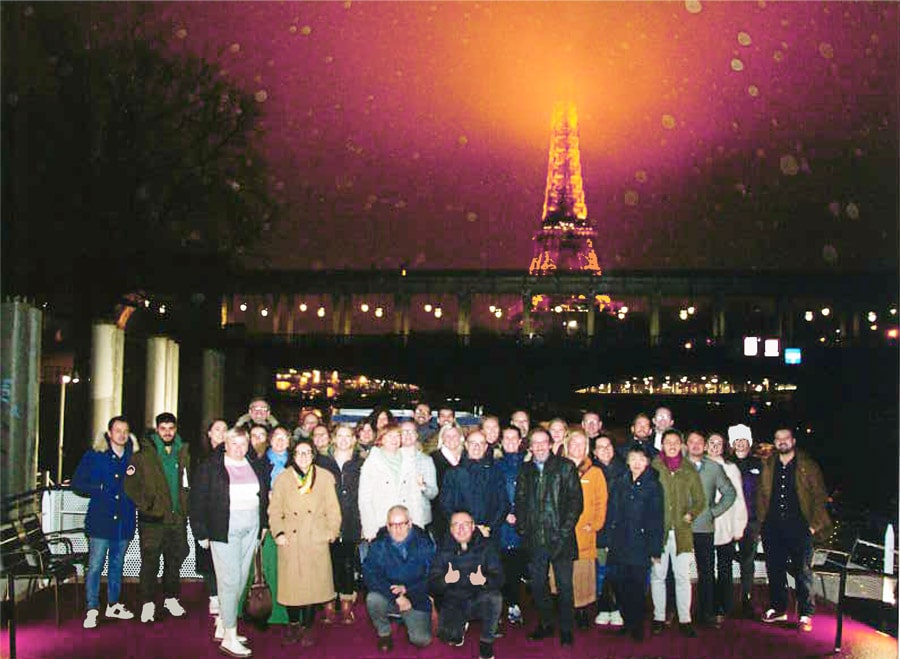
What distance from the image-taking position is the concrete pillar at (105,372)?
82.2 ft

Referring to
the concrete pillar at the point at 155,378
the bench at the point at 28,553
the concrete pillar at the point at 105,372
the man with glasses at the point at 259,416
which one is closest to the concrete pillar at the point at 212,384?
the concrete pillar at the point at 155,378

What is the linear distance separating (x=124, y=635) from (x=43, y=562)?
4.57ft

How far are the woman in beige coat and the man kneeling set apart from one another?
96cm

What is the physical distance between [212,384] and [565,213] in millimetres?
63340

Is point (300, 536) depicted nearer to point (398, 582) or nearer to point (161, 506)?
point (398, 582)

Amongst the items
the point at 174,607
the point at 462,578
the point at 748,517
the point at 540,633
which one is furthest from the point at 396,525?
the point at 748,517

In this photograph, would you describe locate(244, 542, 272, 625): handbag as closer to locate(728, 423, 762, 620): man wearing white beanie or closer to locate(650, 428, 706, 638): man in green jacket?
locate(650, 428, 706, 638): man in green jacket

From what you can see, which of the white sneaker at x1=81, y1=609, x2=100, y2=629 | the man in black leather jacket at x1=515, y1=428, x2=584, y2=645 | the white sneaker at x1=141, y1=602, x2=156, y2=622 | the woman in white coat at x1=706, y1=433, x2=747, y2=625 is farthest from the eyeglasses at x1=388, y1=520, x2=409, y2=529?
the woman in white coat at x1=706, y1=433, x2=747, y2=625

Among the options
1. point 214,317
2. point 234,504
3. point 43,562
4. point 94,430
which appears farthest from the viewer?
point 214,317

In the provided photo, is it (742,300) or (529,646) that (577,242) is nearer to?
(742,300)

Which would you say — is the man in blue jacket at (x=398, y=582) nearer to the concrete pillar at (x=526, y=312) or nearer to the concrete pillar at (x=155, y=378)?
the concrete pillar at (x=155, y=378)

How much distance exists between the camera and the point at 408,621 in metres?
8.05

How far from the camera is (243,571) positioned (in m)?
8.15

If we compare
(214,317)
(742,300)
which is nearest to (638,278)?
(742,300)
